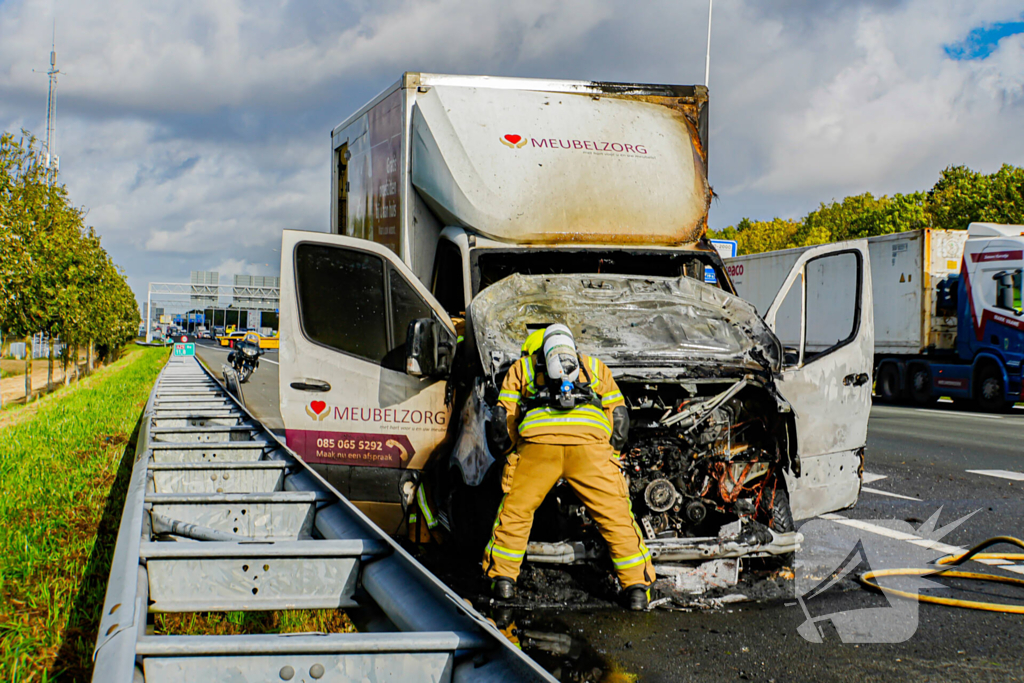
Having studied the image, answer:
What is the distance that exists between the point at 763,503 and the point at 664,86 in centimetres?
359

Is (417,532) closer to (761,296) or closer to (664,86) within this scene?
(664,86)

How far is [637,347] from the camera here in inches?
199

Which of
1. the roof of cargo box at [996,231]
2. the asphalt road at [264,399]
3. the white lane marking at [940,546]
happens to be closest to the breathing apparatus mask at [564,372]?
the white lane marking at [940,546]

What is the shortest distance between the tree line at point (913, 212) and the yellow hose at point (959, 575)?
23690 mm

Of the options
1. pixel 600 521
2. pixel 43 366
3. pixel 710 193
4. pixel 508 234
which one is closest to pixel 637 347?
pixel 600 521

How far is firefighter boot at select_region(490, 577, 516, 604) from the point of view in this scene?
4.52 metres

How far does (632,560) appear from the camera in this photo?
447 cm

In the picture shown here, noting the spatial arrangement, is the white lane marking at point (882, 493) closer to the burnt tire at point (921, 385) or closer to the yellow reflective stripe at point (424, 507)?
the yellow reflective stripe at point (424, 507)

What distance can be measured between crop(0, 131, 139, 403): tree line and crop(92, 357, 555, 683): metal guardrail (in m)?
13.4

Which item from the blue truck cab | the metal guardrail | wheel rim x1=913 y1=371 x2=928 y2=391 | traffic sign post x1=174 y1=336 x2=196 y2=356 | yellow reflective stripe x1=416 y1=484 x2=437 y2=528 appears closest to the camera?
the metal guardrail

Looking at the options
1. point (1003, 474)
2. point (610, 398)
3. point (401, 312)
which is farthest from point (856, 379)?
point (1003, 474)

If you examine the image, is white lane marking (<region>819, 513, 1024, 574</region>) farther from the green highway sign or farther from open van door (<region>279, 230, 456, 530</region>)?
the green highway sign

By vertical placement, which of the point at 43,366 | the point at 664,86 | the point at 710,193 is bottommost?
the point at 43,366

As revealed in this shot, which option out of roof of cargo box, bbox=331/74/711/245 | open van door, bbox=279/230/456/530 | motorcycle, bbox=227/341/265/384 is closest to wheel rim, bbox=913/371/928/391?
roof of cargo box, bbox=331/74/711/245
